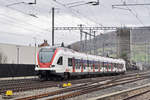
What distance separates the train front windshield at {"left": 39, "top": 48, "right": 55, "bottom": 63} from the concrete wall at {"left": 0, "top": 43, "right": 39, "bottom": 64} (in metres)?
20.2

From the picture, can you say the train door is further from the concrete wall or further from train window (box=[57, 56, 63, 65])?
the concrete wall

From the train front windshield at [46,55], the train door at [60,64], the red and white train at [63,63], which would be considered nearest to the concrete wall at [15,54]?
the red and white train at [63,63]

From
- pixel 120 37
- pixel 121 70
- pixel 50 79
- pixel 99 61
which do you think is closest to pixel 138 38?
pixel 120 37

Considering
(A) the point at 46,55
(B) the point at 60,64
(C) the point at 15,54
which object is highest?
(C) the point at 15,54

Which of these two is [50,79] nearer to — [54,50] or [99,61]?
[54,50]

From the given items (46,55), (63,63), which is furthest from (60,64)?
(46,55)

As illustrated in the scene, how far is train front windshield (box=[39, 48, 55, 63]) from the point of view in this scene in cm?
2293

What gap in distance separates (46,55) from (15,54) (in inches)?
910

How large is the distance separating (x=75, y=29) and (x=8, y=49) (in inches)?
483

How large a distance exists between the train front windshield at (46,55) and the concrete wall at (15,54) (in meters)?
20.2

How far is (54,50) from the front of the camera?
23266 mm

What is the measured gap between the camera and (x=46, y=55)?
2323 cm

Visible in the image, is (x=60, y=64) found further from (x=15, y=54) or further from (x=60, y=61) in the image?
(x=15, y=54)

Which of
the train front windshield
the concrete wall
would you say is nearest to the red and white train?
the train front windshield
